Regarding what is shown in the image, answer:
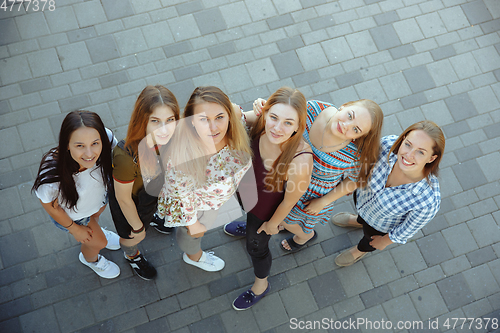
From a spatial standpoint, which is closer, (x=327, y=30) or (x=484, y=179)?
(x=484, y=179)

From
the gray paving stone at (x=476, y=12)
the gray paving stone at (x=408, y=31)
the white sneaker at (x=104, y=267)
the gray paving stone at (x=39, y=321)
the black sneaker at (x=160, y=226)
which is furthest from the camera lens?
the gray paving stone at (x=476, y=12)

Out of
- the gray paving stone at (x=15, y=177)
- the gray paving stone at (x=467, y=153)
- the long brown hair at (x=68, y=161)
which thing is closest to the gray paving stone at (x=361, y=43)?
the gray paving stone at (x=467, y=153)

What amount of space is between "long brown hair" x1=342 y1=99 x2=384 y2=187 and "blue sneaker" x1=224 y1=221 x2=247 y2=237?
1461mm

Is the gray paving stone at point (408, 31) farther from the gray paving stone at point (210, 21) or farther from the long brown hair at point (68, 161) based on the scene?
the long brown hair at point (68, 161)

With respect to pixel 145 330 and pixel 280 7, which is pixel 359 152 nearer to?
pixel 145 330

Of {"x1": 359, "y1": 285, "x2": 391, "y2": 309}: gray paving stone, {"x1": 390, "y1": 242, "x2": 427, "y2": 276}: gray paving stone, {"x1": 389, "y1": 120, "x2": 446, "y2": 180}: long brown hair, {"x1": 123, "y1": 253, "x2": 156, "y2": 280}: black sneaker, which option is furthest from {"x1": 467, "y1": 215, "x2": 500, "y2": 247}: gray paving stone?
{"x1": 123, "y1": 253, "x2": 156, "y2": 280}: black sneaker

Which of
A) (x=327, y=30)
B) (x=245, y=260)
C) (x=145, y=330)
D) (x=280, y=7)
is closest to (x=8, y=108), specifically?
(x=145, y=330)

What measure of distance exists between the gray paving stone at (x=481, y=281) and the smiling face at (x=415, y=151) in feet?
6.85

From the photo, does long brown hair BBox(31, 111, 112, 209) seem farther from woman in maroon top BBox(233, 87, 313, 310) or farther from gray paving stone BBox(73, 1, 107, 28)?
gray paving stone BBox(73, 1, 107, 28)

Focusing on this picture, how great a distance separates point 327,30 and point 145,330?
4.47m

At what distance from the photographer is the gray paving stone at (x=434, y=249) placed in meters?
3.96

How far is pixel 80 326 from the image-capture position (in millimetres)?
Result: 3441

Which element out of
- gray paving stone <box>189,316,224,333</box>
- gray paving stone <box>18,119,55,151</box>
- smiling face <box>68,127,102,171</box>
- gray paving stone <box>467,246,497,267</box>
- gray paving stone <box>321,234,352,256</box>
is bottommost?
gray paving stone <box>467,246,497,267</box>

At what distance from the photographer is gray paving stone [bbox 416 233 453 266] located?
13.0 feet
